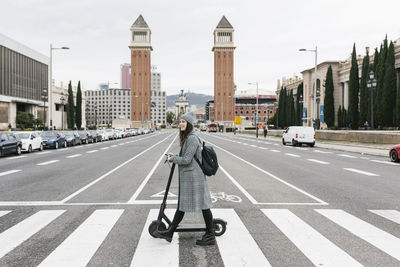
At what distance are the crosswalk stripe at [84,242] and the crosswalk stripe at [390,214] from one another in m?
4.83

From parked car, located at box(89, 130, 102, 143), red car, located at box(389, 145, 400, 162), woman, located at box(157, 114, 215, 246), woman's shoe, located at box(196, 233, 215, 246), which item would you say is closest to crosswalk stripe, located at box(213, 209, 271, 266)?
woman's shoe, located at box(196, 233, 215, 246)

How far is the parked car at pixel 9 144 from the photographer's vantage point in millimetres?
22203

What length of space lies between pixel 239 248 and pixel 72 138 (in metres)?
33.0

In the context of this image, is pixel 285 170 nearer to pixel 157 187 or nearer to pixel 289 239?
pixel 157 187

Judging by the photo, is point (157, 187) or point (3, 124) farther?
point (3, 124)

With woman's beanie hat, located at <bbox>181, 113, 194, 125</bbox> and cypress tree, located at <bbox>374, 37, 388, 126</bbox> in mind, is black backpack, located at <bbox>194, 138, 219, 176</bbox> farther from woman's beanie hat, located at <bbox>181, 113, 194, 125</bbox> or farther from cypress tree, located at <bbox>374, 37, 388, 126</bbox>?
cypress tree, located at <bbox>374, 37, 388, 126</bbox>

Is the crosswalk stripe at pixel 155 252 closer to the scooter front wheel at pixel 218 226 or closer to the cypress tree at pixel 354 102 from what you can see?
the scooter front wheel at pixel 218 226

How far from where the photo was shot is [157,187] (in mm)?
10133

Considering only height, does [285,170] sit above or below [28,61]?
below

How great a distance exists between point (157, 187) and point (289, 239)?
532 centimetres

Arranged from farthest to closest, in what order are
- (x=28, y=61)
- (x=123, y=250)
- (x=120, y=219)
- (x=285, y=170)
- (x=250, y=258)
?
(x=28, y=61), (x=285, y=170), (x=120, y=219), (x=123, y=250), (x=250, y=258)

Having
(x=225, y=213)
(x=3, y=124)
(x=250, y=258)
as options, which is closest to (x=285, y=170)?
(x=225, y=213)

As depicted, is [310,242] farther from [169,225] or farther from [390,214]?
[390,214]

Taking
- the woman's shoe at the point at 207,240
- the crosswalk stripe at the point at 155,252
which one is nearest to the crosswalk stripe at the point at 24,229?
the crosswalk stripe at the point at 155,252
